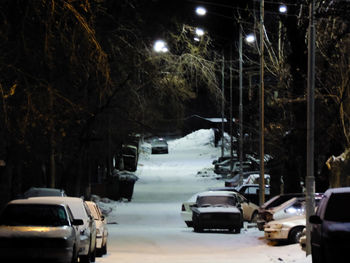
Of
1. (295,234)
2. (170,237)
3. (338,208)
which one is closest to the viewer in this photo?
(338,208)

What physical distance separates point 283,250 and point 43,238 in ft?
29.2

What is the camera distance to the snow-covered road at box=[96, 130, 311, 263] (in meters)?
18.7

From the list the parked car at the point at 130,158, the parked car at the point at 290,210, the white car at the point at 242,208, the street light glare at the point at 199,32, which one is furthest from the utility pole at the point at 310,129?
the parked car at the point at 130,158

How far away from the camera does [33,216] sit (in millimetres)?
14562

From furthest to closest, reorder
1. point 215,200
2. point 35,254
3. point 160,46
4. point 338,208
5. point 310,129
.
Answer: point 215,200, point 160,46, point 310,129, point 35,254, point 338,208

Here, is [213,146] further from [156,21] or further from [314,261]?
[314,261]

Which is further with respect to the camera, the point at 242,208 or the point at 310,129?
the point at 242,208

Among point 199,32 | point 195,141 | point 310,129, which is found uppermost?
point 199,32

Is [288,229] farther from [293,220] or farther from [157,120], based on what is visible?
[157,120]

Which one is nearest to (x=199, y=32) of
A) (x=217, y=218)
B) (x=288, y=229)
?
(x=217, y=218)

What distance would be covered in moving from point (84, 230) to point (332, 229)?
6.38 metres

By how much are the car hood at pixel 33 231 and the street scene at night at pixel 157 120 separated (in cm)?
3

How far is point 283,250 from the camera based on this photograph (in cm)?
2045

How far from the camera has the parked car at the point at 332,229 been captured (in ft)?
36.5
